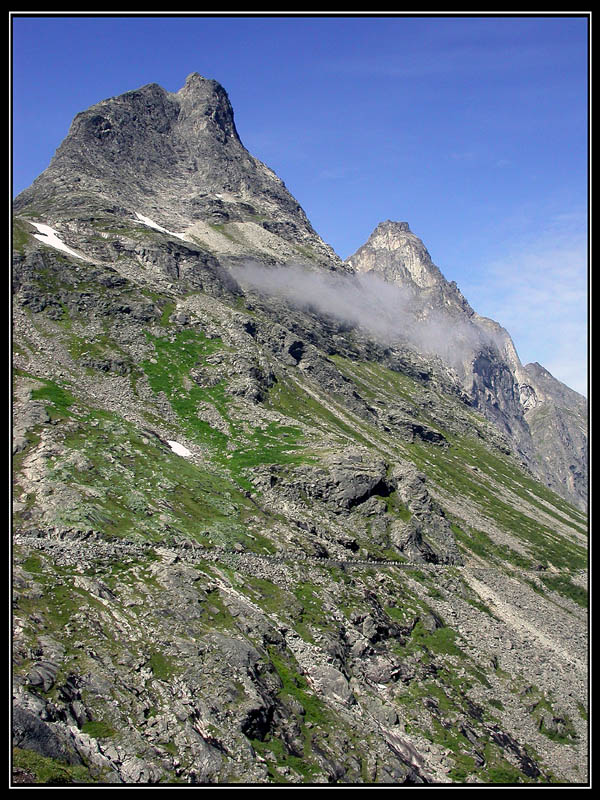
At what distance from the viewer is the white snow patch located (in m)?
135

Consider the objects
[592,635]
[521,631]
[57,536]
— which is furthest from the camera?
[521,631]

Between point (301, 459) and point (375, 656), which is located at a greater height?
point (301, 459)

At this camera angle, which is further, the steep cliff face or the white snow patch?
the white snow patch

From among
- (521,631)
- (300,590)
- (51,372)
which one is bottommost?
(521,631)

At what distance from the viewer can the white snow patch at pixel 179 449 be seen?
5310 inches

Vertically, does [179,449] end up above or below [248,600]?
above

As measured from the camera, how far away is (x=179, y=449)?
13725cm

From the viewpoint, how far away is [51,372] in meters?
151

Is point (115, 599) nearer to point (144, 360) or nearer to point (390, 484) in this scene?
point (390, 484)

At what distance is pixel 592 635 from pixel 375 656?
4662 centimetres

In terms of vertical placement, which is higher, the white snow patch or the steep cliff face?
the white snow patch

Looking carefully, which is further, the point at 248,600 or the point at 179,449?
the point at 179,449
